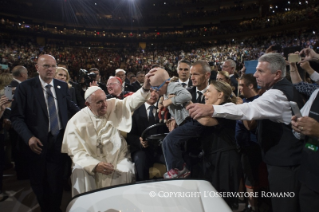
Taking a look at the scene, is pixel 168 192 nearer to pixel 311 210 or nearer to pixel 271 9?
pixel 311 210

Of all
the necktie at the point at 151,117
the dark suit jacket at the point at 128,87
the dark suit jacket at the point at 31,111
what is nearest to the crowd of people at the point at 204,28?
the dark suit jacket at the point at 128,87

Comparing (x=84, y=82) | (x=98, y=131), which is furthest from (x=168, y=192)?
(x=84, y=82)

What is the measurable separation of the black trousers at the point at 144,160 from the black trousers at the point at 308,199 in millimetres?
1618

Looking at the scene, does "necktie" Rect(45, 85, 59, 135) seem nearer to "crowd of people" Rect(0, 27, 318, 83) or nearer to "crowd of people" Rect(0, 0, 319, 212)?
"crowd of people" Rect(0, 0, 319, 212)

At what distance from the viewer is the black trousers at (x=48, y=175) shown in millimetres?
2719

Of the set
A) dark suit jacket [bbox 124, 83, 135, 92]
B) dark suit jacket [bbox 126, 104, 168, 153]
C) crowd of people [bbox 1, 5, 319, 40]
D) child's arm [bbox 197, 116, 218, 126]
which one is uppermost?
crowd of people [bbox 1, 5, 319, 40]

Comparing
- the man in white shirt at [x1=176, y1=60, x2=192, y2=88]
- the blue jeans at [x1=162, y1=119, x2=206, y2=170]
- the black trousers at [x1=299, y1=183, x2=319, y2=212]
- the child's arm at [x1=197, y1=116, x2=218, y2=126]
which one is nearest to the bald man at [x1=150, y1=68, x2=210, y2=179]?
the blue jeans at [x1=162, y1=119, x2=206, y2=170]

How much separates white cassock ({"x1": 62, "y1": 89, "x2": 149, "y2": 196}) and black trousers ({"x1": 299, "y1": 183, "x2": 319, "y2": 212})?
178 centimetres

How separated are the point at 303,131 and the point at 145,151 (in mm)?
1893

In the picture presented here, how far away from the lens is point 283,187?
191cm

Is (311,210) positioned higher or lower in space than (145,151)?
lower

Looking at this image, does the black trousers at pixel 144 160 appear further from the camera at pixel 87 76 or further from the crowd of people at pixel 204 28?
the crowd of people at pixel 204 28

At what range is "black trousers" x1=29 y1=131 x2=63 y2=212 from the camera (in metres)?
2.72

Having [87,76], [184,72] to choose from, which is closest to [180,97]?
[184,72]
